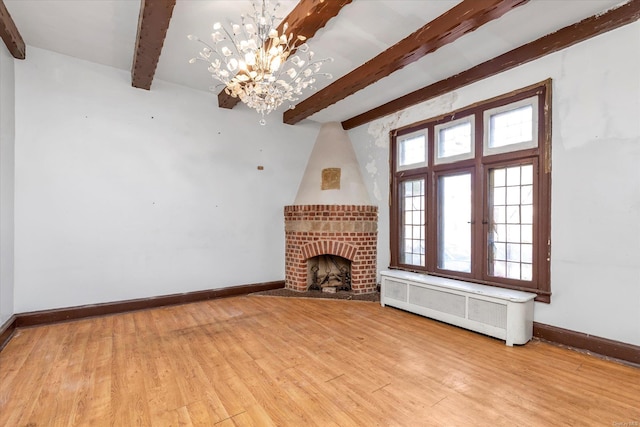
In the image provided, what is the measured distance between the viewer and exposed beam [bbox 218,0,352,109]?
2406 millimetres

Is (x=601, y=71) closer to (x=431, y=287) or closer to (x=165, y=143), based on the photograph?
(x=431, y=287)

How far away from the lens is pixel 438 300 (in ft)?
11.7

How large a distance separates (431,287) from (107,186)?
4.24 meters

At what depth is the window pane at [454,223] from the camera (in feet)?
12.6

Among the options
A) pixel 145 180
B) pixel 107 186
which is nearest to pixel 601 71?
pixel 145 180

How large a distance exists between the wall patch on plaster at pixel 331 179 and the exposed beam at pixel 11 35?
13.2ft

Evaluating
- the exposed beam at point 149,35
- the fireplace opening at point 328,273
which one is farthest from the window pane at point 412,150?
the exposed beam at point 149,35

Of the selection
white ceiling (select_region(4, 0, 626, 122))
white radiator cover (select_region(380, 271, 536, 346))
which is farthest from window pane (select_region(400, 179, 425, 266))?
white ceiling (select_region(4, 0, 626, 122))

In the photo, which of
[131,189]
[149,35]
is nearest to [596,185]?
[149,35]

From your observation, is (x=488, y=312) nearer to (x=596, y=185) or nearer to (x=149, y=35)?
(x=596, y=185)

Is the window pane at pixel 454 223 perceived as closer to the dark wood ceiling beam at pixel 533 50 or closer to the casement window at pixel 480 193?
the casement window at pixel 480 193

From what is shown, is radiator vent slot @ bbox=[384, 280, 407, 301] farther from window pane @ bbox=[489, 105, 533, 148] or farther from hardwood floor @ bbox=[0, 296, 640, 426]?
window pane @ bbox=[489, 105, 533, 148]

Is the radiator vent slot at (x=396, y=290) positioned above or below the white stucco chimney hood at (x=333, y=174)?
below

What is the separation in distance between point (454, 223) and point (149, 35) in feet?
13.3
